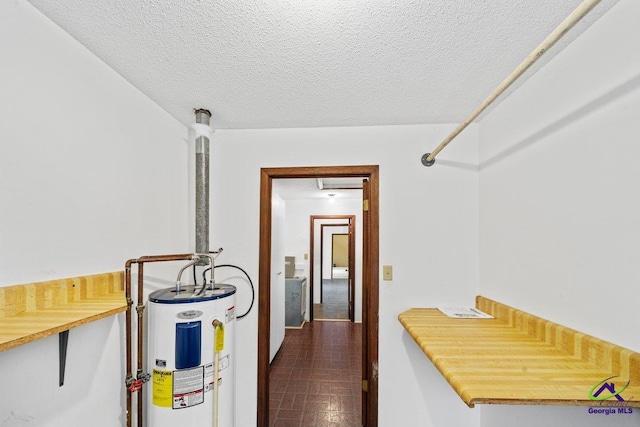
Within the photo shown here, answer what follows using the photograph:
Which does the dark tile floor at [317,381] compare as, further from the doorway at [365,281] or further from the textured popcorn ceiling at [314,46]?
the textured popcorn ceiling at [314,46]

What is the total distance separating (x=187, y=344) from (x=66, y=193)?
876 millimetres

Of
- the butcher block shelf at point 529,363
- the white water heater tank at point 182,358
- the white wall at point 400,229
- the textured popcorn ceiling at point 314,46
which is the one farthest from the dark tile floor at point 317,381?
the textured popcorn ceiling at point 314,46

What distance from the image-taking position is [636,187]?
90 cm

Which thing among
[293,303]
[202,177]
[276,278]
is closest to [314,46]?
[202,177]

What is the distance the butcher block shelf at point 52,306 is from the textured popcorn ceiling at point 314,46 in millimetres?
1035

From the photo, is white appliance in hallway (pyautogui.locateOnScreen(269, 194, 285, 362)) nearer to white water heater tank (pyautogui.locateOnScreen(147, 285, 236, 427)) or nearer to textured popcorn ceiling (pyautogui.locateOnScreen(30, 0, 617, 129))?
white water heater tank (pyautogui.locateOnScreen(147, 285, 236, 427))

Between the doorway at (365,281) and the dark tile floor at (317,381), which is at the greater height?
the doorway at (365,281)

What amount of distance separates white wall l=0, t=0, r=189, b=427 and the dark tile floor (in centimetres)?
141

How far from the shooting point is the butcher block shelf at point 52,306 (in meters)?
0.79

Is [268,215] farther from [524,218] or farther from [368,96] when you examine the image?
[524,218]

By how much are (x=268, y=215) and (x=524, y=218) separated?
5.34 ft

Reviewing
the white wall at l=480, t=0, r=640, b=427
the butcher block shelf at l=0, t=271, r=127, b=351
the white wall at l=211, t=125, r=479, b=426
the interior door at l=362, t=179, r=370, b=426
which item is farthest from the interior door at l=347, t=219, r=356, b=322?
the butcher block shelf at l=0, t=271, r=127, b=351

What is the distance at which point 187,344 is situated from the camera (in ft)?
4.49

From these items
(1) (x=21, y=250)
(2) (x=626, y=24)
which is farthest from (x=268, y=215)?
(2) (x=626, y=24)
